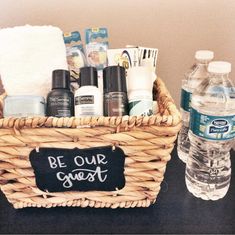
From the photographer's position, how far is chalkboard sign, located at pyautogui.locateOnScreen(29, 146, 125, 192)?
1.45ft

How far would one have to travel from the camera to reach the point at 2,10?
68 cm

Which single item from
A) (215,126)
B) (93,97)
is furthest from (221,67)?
(93,97)

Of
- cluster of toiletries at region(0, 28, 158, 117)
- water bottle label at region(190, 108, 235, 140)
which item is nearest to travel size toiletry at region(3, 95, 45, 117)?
cluster of toiletries at region(0, 28, 158, 117)

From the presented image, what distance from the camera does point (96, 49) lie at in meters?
0.59

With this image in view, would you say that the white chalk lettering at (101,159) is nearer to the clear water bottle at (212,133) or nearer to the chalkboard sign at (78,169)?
the chalkboard sign at (78,169)

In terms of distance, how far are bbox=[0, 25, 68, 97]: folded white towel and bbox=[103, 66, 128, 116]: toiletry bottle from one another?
0.41 ft

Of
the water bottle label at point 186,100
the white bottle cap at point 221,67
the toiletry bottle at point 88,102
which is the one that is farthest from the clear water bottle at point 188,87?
the toiletry bottle at point 88,102

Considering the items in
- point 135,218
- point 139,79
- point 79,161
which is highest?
point 139,79

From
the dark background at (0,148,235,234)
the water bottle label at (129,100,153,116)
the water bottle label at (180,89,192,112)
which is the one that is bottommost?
the dark background at (0,148,235,234)

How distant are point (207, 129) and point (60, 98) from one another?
9.7 inches

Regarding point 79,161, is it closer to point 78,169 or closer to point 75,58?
point 78,169

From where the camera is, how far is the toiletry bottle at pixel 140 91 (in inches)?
18.6

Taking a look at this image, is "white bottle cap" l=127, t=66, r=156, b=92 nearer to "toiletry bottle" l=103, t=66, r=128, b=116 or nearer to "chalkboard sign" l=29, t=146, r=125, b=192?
"toiletry bottle" l=103, t=66, r=128, b=116

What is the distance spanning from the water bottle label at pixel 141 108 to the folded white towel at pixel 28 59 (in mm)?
179
